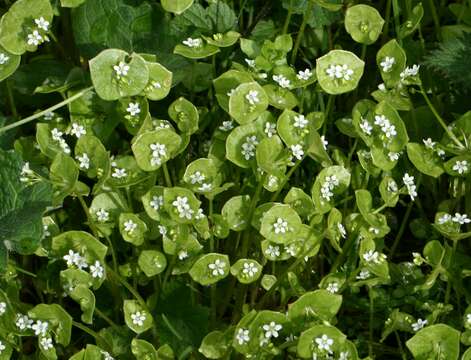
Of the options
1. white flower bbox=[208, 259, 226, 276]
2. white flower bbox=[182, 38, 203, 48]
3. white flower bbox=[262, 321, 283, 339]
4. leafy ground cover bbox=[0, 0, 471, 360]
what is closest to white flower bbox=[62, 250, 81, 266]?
leafy ground cover bbox=[0, 0, 471, 360]

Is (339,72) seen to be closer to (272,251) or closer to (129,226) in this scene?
(272,251)

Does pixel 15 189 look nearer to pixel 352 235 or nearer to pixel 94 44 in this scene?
pixel 94 44

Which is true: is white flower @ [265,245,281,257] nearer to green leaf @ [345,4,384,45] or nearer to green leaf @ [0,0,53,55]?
green leaf @ [345,4,384,45]

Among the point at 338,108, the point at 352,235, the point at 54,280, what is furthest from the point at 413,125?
the point at 54,280

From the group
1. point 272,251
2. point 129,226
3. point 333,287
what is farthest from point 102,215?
point 333,287

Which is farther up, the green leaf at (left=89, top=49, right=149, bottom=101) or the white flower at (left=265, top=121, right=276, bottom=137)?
the green leaf at (left=89, top=49, right=149, bottom=101)

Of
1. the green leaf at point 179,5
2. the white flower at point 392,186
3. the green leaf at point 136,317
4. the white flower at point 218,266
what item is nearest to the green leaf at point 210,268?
the white flower at point 218,266
